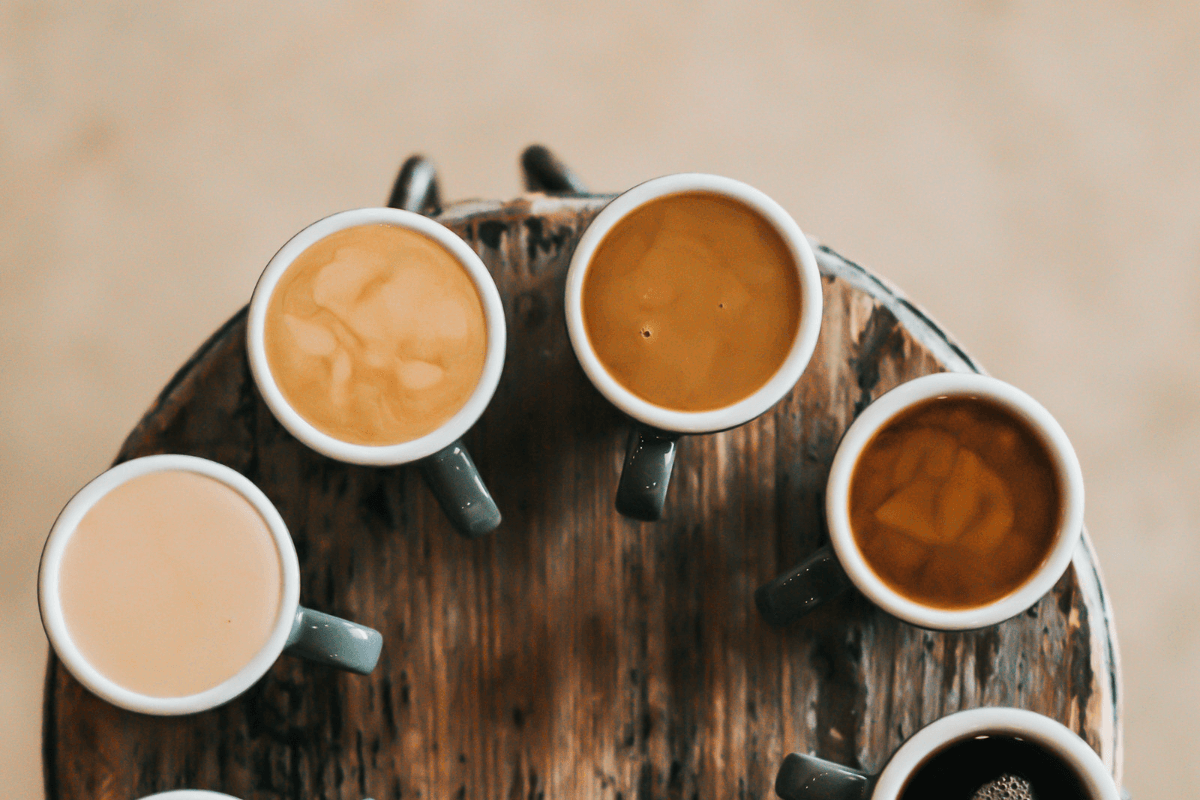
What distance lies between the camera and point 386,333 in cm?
68

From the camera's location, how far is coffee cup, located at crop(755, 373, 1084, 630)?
0.66m

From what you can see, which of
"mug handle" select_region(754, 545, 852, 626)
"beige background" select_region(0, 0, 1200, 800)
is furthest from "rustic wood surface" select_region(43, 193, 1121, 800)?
"beige background" select_region(0, 0, 1200, 800)

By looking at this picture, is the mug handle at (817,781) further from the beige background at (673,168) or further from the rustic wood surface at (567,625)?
the beige background at (673,168)

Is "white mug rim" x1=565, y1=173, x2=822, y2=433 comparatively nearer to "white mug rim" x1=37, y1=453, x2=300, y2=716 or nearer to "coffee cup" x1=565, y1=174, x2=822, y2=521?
"coffee cup" x1=565, y1=174, x2=822, y2=521

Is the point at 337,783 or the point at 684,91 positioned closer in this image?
the point at 337,783

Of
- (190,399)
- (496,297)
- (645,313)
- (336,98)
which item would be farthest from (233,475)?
(336,98)

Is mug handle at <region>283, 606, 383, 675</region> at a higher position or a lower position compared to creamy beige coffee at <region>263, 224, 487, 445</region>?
lower

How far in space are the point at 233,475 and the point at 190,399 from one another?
0.11 meters

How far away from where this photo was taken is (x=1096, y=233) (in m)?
1.48

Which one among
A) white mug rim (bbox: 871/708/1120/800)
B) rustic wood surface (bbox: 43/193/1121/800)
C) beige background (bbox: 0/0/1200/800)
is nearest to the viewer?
white mug rim (bbox: 871/708/1120/800)

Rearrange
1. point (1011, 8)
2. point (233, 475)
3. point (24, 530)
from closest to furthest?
point (233, 475) → point (24, 530) → point (1011, 8)

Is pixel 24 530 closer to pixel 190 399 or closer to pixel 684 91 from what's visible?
pixel 190 399

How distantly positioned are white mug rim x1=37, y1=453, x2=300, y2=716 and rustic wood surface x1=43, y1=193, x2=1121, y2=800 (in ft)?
0.23

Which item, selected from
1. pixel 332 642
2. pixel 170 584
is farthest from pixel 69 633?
pixel 332 642
